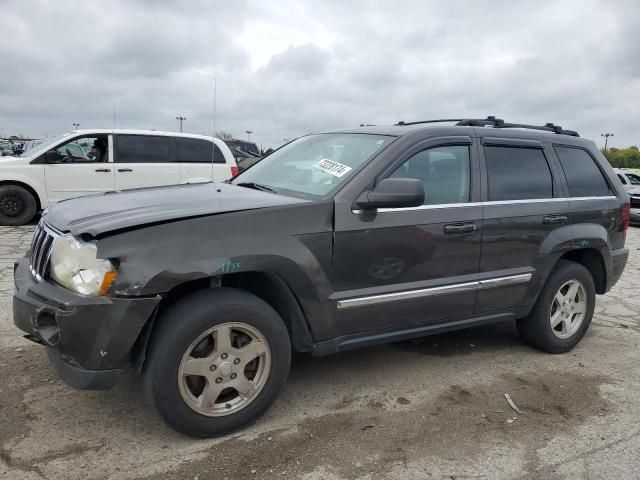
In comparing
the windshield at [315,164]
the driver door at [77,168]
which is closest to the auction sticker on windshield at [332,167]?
the windshield at [315,164]

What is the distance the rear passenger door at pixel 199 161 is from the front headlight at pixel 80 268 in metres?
7.49

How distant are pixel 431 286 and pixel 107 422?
209 centimetres

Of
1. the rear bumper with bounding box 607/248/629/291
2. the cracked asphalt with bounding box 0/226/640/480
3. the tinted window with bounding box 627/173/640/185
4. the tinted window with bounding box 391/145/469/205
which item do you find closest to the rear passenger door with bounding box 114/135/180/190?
the cracked asphalt with bounding box 0/226/640/480

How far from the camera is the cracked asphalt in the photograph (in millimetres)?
2689

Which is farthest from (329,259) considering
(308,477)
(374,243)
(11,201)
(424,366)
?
(11,201)

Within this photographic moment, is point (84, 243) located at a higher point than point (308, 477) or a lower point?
higher

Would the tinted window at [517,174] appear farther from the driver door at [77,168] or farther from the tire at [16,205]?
the tire at [16,205]

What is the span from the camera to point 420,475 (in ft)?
8.73

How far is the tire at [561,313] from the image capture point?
4254mm

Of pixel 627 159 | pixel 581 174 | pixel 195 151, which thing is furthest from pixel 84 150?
pixel 627 159

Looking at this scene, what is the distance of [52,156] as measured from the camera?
9578 millimetres

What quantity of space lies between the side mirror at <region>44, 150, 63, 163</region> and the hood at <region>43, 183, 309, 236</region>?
22.7 feet

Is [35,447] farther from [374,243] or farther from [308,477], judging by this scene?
[374,243]

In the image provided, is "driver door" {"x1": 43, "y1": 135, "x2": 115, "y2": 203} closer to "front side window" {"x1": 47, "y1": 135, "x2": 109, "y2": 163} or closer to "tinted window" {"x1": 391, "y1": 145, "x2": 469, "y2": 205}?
"front side window" {"x1": 47, "y1": 135, "x2": 109, "y2": 163}
